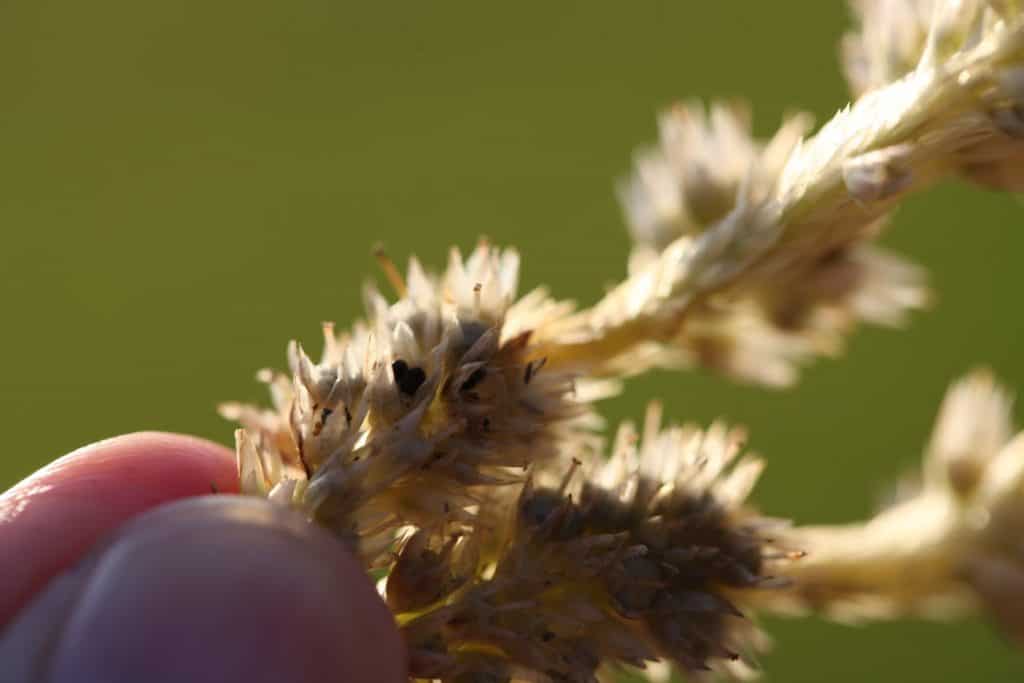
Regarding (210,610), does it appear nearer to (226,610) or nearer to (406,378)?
(226,610)

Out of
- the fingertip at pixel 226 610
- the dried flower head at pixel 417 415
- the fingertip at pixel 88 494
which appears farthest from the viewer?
the fingertip at pixel 88 494

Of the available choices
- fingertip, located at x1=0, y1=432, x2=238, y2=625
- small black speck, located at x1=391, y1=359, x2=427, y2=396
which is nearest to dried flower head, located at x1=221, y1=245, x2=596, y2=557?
small black speck, located at x1=391, y1=359, x2=427, y2=396

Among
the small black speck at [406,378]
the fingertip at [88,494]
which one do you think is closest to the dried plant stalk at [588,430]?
the small black speck at [406,378]

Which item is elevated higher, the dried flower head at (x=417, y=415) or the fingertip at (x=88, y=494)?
the dried flower head at (x=417, y=415)

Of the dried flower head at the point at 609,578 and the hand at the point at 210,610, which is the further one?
the dried flower head at the point at 609,578

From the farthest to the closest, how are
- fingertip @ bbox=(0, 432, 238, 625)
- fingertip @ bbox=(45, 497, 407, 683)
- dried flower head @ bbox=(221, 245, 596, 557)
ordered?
fingertip @ bbox=(0, 432, 238, 625)
dried flower head @ bbox=(221, 245, 596, 557)
fingertip @ bbox=(45, 497, 407, 683)

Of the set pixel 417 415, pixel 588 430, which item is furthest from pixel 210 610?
pixel 588 430

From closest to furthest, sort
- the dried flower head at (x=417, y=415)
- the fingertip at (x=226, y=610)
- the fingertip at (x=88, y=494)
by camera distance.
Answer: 1. the fingertip at (x=226, y=610)
2. the dried flower head at (x=417, y=415)
3. the fingertip at (x=88, y=494)

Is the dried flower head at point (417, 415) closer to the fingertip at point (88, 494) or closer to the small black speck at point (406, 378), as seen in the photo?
the small black speck at point (406, 378)

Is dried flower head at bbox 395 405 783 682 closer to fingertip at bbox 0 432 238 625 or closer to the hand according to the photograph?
the hand
